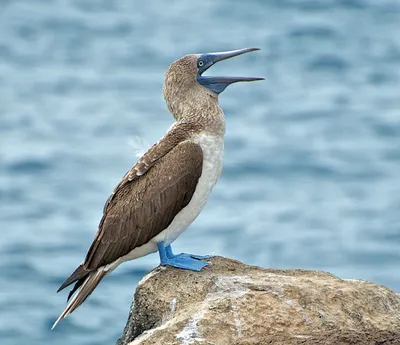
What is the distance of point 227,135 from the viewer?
3008 cm

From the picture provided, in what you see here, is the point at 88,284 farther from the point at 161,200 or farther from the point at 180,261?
the point at 161,200

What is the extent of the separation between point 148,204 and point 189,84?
1227 mm

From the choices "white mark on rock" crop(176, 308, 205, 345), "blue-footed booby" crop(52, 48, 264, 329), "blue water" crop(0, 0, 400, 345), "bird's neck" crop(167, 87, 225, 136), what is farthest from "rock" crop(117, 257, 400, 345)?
"blue water" crop(0, 0, 400, 345)

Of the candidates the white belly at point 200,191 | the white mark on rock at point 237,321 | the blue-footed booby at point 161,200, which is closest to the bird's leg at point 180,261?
the blue-footed booby at point 161,200

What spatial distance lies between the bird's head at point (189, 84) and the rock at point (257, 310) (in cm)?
159

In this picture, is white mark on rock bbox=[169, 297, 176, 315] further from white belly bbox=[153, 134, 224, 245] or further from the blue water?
the blue water

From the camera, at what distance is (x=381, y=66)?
3453 centimetres

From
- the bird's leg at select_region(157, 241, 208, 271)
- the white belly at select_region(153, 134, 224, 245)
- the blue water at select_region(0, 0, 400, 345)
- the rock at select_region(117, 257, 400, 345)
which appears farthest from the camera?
the blue water at select_region(0, 0, 400, 345)

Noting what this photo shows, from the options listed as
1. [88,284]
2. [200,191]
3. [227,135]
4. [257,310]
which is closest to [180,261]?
[200,191]

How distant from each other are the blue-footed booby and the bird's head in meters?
0.16

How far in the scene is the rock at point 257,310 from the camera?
36.3 ft

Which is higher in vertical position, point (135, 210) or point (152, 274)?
point (135, 210)

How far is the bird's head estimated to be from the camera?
41.5 feet

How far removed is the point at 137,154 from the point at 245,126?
59.7ft
